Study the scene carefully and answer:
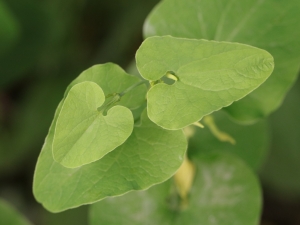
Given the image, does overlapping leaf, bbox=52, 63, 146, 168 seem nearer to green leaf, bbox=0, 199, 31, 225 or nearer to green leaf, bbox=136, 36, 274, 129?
green leaf, bbox=136, 36, 274, 129

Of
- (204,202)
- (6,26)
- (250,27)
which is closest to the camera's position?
(250,27)

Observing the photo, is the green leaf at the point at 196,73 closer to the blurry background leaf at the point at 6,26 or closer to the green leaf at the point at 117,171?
the green leaf at the point at 117,171

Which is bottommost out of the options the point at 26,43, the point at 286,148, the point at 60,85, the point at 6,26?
the point at 286,148

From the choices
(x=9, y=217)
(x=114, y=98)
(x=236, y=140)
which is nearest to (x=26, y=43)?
(x=9, y=217)

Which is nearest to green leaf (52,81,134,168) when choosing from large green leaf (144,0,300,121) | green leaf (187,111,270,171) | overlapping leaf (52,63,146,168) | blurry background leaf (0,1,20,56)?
overlapping leaf (52,63,146,168)

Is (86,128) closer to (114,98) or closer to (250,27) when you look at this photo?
(114,98)

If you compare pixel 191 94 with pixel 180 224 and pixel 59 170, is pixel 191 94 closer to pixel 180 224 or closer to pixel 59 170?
pixel 59 170
